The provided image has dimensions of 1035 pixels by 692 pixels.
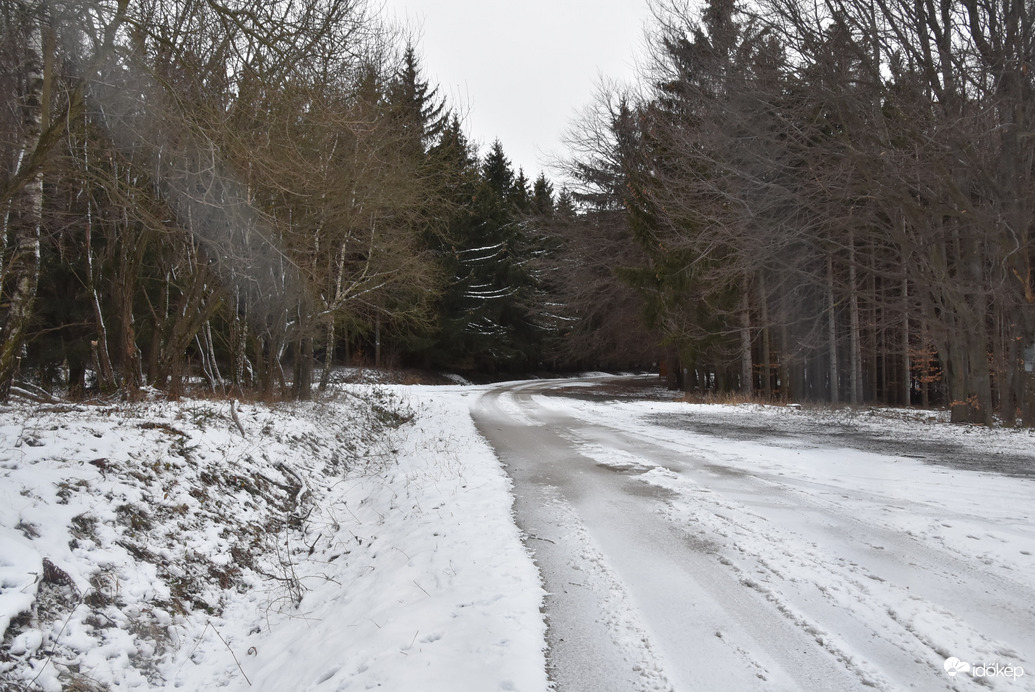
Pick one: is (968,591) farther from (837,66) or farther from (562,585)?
(837,66)

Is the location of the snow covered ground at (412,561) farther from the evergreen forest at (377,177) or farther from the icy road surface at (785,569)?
the evergreen forest at (377,177)

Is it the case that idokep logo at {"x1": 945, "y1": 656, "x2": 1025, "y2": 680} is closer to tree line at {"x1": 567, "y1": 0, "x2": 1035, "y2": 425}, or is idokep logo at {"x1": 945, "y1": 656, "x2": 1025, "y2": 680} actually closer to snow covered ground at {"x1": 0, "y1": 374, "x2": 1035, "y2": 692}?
snow covered ground at {"x1": 0, "y1": 374, "x2": 1035, "y2": 692}

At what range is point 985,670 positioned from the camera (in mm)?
2680

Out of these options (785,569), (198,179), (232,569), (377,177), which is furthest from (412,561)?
(377,177)

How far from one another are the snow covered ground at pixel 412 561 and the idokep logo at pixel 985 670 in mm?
27

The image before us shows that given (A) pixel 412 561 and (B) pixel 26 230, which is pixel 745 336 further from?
(B) pixel 26 230

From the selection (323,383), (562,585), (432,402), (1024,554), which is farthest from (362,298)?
(1024,554)

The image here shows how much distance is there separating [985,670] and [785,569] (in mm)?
1302

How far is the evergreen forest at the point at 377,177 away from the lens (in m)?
6.15

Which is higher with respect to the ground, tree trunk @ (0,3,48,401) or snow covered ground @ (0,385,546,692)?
tree trunk @ (0,3,48,401)

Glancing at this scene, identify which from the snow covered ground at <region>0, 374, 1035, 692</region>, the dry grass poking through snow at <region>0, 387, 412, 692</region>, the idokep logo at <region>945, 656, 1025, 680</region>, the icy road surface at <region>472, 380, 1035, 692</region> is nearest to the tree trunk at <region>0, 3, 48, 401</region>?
the dry grass poking through snow at <region>0, 387, 412, 692</region>

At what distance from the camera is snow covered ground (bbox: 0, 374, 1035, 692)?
307 centimetres

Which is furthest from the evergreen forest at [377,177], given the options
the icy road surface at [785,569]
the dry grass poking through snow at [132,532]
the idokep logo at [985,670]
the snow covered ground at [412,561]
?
the idokep logo at [985,670]

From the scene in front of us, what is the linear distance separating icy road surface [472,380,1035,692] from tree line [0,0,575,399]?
4.92 meters
